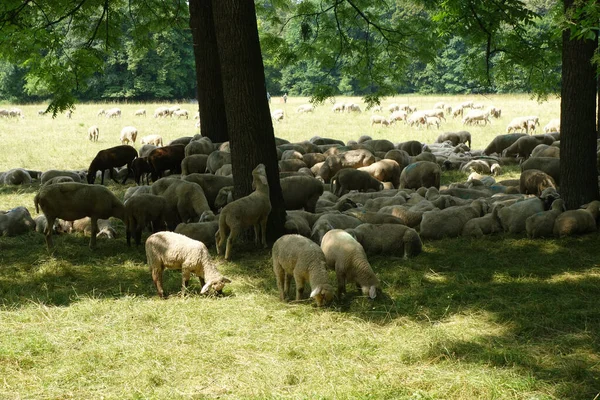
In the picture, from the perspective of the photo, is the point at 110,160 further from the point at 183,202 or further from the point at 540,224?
the point at 540,224

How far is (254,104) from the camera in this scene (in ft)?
36.2

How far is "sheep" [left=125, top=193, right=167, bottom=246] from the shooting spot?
11.5 m

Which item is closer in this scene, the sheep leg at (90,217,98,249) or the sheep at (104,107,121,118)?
the sheep leg at (90,217,98,249)

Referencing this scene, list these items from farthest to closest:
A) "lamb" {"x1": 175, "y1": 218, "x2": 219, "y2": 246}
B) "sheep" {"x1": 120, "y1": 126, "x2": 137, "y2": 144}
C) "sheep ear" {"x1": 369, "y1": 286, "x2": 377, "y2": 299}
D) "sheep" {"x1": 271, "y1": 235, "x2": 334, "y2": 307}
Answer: "sheep" {"x1": 120, "y1": 126, "x2": 137, "y2": 144} < "lamb" {"x1": 175, "y1": 218, "x2": 219, "y2": 246} < "sheep ear" {"x1": 369, "y1": 286, "x2": 377, "y2": 299} < "sheep" {"x1": 271, "y1": 235, "x2": 334, "y2": 307}

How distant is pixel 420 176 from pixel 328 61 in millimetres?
3642

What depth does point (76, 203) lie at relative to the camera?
36.9 ft

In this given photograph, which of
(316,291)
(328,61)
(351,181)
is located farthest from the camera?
(328,61)

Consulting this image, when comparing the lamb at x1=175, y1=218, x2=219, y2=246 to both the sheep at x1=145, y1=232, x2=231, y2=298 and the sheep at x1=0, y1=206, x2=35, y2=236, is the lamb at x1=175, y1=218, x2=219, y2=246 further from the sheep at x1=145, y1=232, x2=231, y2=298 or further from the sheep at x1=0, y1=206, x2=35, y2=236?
the sheep at x1=0, y1=206, x2=35, y2=236

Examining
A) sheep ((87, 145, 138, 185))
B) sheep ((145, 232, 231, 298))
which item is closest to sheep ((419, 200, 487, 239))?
sheep ((145, 232, 231, 298))

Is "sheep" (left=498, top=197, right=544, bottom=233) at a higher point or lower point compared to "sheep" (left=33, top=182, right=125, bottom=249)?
lower

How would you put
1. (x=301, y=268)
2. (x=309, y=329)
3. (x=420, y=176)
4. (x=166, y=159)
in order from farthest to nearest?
(x=166, y=159) < (x=420, y=176) < (x=301, y=268) < (x=309, y=329)

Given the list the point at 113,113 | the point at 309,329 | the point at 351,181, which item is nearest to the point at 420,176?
the point at 351,181

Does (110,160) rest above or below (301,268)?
above

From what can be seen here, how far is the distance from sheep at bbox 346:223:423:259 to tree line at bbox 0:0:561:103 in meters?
3.38
